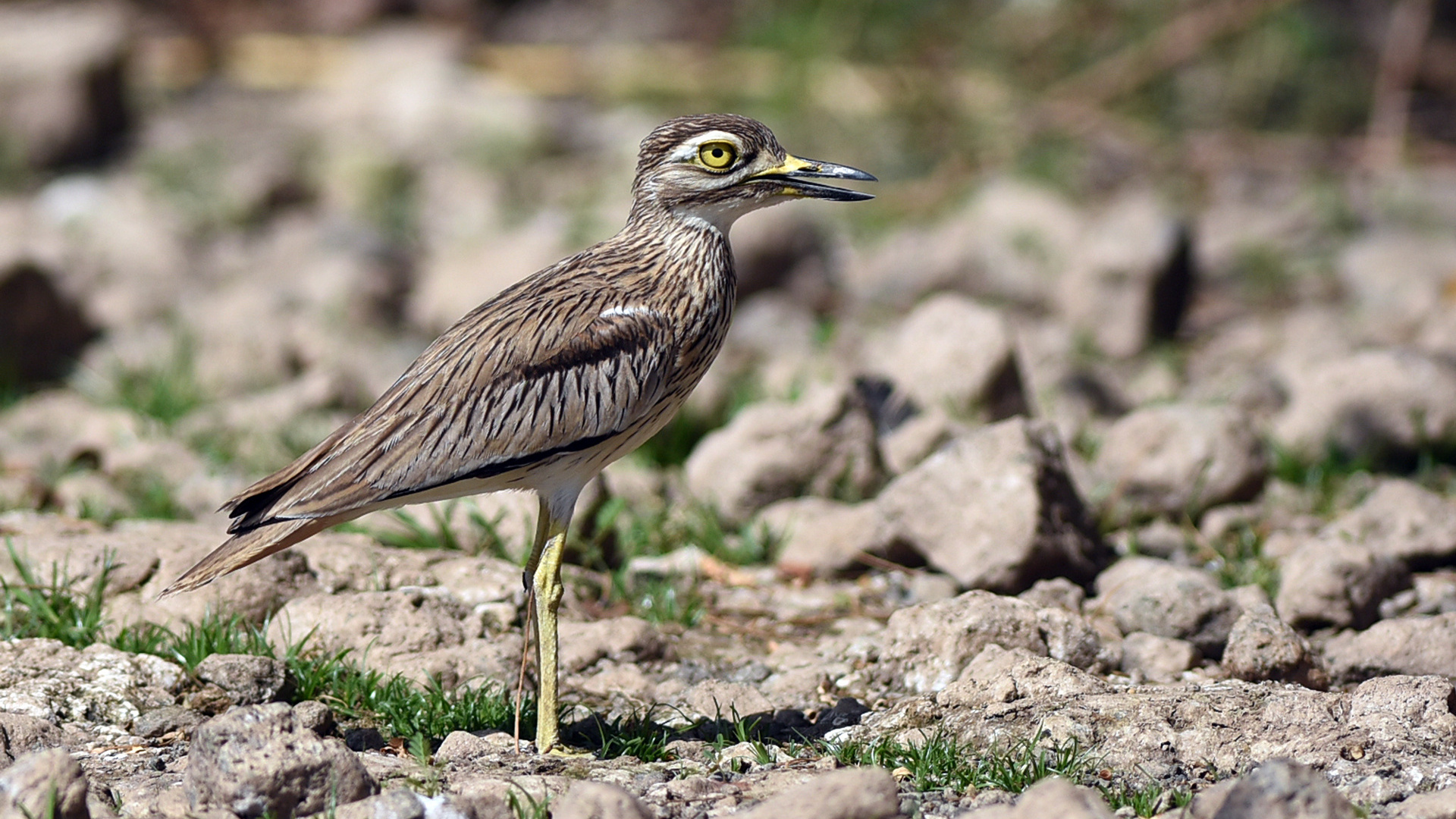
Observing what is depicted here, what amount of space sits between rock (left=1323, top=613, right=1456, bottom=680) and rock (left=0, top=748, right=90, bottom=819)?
322 centimetres

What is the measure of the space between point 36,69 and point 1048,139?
272 inches

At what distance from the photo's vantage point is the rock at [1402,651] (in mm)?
4223

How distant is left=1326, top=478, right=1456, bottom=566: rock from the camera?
Answer: 510 centimetres

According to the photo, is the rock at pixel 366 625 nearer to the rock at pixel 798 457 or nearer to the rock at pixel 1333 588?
the rock at pixel 798 457

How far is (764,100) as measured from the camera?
1038 cm

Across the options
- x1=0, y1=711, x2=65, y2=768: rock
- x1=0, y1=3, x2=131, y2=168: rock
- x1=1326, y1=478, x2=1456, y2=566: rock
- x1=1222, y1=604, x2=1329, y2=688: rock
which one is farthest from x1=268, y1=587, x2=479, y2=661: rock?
x1=0, y1=3, x2=131, y2=168: rock

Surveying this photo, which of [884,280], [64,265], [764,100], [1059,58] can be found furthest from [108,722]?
[1059,58]

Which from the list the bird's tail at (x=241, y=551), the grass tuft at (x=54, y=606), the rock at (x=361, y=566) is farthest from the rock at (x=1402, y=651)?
the grass tuft at (x=54, y=606)

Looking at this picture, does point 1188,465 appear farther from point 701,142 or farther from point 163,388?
point 163,388

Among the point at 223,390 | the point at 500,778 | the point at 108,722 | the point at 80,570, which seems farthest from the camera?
the point at 223,390

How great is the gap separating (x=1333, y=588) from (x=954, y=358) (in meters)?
1.98

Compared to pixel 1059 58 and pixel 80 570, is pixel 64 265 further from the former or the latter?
pixel 1059 58

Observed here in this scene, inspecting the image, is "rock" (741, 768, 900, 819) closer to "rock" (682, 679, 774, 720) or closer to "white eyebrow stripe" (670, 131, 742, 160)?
"rock" (682, 679, 774, 720)

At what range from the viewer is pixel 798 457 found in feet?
18.7
